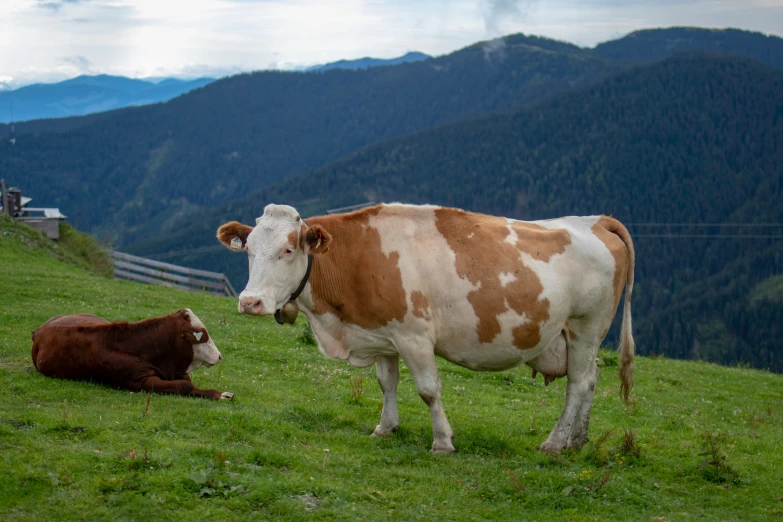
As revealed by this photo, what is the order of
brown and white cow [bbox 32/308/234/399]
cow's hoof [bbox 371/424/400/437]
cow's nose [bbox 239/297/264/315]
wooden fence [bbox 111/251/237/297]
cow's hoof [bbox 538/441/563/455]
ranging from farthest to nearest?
wooden fence [bbox 111/251/237/297] < brown and white cow [bbox 32/308/234/399] < cow's hoof [bbox 371/424/400/437] < cow's hoof [bbox 538/441/563/455] < cow's nose [bbox 239/297/264/315]

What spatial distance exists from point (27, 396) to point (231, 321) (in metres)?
11.0

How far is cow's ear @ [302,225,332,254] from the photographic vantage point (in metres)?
10.4

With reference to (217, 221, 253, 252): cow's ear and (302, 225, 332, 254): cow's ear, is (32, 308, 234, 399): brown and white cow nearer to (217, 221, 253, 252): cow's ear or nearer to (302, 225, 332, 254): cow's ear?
(217, 221, 253, 252): cow's ear

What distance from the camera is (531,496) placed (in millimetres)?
9406

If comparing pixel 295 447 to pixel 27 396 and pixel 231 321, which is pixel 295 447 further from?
pixel 231 321

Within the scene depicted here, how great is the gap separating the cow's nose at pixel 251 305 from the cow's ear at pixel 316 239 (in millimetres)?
1001

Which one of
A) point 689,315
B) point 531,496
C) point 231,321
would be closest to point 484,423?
point 531,496

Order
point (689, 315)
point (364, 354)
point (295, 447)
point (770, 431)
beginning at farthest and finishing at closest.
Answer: point (689, 315), point (770, 431), point (364, 354), point (295, 447)

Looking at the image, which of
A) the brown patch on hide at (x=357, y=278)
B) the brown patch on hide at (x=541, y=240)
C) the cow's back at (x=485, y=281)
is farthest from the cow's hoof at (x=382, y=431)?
the brown patch on hide at (x=541, y=240)

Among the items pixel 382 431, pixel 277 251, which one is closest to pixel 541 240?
pixel 382 431

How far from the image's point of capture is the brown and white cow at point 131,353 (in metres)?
12.7

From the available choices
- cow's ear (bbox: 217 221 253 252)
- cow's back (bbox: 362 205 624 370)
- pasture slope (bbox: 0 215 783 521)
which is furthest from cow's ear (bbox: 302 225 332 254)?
pasture slope (bbox: 0 215 783 521)

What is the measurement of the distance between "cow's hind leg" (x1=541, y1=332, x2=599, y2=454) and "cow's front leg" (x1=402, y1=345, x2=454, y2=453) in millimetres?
1632

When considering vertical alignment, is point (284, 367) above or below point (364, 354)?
below
